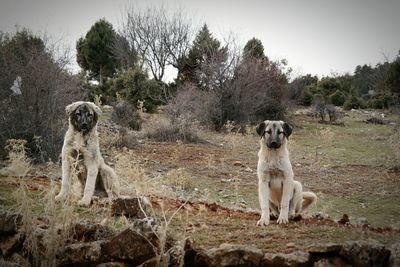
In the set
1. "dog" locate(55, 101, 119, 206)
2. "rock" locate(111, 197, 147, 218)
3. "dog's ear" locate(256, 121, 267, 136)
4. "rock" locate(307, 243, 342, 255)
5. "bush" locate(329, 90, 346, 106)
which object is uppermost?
"bush" locate(329, 90, 346, 106)

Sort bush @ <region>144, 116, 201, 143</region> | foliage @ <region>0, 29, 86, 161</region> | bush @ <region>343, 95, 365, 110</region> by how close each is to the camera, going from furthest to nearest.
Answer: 1. bush @ <region>343, 95, 365, 110</region>
2. bush @ <region>144, 116, 201, 143</region>
3. foliage @ <region>0, 29, 86, 161</region>

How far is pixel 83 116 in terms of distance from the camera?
745 cm

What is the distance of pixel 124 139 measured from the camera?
1644 centimetres

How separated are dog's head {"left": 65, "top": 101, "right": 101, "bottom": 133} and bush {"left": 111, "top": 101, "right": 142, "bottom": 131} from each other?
13.1 metres

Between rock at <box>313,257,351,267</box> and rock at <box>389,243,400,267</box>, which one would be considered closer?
rock at <box>389,243,400,267</box>

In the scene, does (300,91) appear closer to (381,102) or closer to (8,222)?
(381,102)

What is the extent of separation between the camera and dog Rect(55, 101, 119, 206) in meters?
7.18

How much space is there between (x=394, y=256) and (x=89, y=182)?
14.2ft

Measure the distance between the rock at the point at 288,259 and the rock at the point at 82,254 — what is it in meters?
1.86

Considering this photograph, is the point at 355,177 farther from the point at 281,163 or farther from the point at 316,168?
the point at 281,163

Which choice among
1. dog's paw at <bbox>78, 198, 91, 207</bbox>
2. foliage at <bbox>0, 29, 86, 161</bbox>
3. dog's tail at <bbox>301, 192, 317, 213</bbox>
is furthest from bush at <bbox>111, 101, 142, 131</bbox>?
dog's tail at <bbox>301, 192, 317, 213</bbox>

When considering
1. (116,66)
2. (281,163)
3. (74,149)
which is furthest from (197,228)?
(116,66)

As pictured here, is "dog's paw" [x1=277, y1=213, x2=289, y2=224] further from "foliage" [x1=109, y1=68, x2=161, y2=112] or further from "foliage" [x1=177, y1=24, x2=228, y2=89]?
"foliage" [x1=177, y1=24, x2=228, y2=89]

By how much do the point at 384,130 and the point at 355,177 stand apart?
13.5 meters
